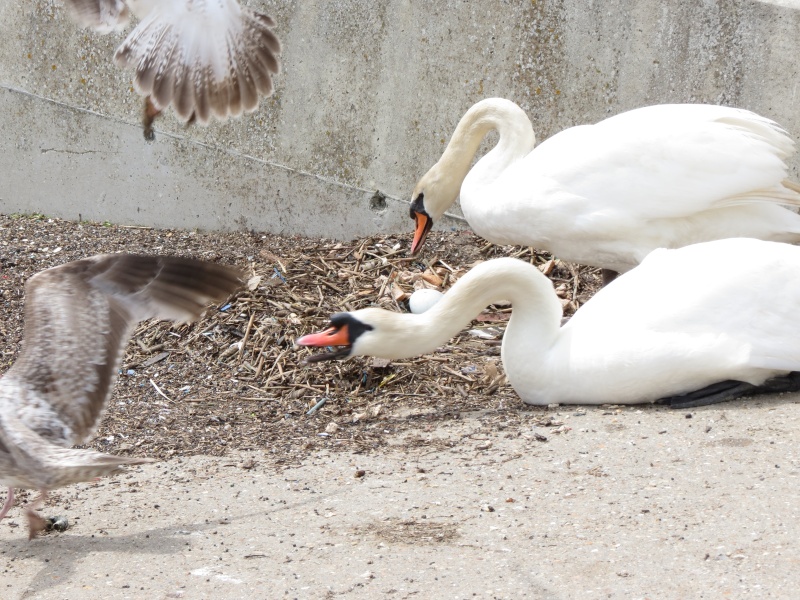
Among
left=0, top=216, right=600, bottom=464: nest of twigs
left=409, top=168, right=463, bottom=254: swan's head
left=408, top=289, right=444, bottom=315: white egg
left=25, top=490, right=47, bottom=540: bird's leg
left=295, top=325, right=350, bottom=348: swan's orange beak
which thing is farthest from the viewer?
left=409, top=168, right=463, bottom=254: swan's head

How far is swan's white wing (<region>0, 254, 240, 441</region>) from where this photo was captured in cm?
394

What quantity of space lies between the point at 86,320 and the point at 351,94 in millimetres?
3441

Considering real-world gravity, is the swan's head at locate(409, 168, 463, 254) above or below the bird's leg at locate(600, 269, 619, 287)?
above

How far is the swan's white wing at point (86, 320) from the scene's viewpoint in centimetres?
394

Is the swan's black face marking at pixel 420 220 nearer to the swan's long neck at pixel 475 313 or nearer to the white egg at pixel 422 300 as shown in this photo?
the white egg at pixel 422 300

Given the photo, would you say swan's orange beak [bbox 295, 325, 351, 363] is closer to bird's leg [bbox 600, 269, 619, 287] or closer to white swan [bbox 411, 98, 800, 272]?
white swan [bbox 411, 98, 800, 272]

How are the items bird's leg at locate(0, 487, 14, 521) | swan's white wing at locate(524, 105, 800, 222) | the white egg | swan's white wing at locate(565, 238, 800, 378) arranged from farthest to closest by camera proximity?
the white egg
swan's white wing at locate(524, 105, 800, 222)
swan's white wing at locate(565, 238, 800, 378)
bird's leg at locate(0, 487, 14, 521)

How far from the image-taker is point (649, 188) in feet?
17.7

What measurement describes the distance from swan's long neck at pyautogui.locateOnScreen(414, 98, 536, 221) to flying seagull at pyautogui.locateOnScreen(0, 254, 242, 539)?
2.22 metres

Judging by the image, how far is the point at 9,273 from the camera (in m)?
6.93

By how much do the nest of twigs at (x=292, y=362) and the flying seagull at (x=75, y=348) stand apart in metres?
0.79

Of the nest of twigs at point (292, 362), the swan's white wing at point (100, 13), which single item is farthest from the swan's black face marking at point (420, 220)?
the swan's white wing at point (100, 13)

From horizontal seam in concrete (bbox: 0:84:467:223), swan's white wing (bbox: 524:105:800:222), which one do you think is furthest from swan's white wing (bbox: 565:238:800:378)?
horizontal seam in concrete (bbox: 0:84:467:223)

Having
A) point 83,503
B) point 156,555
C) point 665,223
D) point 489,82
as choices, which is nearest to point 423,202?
point 489,82
